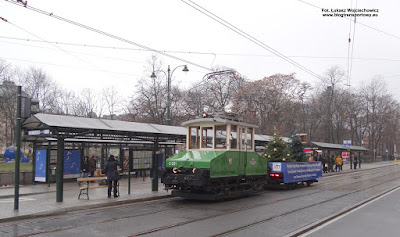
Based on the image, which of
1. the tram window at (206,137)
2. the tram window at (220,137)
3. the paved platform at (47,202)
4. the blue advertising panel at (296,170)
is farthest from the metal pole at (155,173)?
the blue advertising panel at (296,170)

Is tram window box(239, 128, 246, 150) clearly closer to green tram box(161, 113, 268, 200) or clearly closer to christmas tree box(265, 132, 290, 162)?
green tram box(161, 113, 268, 200)

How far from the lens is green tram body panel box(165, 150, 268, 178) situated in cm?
1289

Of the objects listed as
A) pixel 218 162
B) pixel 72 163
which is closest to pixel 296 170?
Result: pixel 218 162

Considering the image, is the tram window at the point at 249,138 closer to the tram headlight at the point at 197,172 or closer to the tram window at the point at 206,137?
the tram window at the point at 206,137

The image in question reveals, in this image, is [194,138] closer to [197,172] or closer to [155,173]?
[197,172]

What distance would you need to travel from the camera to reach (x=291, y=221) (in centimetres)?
982

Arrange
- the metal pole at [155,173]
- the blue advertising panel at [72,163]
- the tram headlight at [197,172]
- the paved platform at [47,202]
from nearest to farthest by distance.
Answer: the paved platform at [47,202], the tram headlight at [197,172], the metal pole at [155,173], the blue advertising panel at [72,163]

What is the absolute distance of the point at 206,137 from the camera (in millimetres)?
14508

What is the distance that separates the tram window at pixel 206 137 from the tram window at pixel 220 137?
0.22 m

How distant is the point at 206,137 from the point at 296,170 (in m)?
7.54

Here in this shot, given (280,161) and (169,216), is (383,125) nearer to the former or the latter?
(280,161)

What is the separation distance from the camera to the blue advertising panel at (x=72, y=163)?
769 inches

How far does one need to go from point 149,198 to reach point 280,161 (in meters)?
8.60

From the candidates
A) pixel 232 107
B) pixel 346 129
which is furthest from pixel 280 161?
pixel 346 129
